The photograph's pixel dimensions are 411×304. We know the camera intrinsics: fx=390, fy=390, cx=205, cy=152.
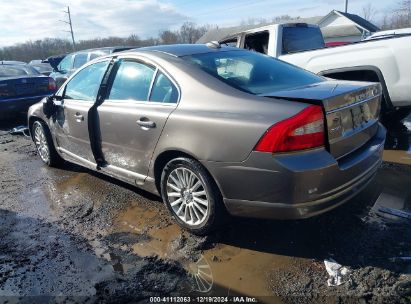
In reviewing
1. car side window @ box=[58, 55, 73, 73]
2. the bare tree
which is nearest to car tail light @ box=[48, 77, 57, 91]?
car side window @ box=[58, 55, 73, 73]

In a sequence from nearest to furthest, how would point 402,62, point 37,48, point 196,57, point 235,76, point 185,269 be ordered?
point 185,269 < point 235,76 < point 196,57 < point 402,62 < point 37,48

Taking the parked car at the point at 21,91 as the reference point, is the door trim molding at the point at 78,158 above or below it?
below

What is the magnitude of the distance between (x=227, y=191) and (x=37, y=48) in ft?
247

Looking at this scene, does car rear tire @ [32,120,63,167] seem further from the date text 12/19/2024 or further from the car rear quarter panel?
the date text 12/19/2024

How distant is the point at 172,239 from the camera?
3.48 meters

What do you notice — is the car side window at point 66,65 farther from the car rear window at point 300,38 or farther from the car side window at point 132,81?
the car side window at point 132,81

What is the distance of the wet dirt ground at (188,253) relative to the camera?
273 cm

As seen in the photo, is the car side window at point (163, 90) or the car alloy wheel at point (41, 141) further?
the car alloy wheel at point (41, 141)

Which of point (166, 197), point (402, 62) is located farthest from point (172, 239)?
point (402, 62)

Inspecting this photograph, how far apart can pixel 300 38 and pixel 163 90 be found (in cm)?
429

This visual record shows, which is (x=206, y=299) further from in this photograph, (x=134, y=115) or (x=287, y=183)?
(x=134, y=115)

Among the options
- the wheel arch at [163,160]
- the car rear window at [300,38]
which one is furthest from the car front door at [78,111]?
the car rear window at [300,38]

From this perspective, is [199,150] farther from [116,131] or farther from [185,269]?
[116,131]

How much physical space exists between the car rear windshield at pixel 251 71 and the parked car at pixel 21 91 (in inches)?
269
